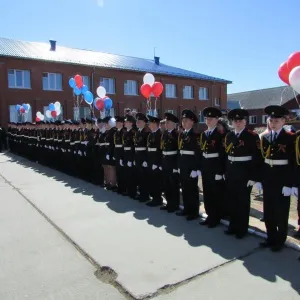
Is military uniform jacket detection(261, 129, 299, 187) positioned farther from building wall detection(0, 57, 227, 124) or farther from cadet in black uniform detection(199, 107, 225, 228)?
building wall detection(0, 57, 227, 124)

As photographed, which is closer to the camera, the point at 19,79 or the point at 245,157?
the point at 245,157

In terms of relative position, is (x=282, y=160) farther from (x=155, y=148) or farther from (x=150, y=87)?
(x=150, y=87)

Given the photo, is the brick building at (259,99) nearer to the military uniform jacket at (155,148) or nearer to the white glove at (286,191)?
the military uniform jacket at (155,148)

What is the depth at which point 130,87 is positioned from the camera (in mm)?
27891

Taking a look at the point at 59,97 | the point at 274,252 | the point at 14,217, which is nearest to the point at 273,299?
the point at 274,252

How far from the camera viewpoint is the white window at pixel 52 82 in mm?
23562

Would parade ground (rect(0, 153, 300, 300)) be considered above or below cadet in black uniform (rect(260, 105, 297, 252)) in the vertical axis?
below

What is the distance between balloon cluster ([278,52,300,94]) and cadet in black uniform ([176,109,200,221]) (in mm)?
1426

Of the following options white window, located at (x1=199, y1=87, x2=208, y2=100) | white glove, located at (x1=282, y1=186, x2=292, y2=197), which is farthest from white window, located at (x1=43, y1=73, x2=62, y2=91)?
white glove, located at (x1=282, y1=186, x2=292, y2=197)

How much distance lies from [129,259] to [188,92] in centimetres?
2941

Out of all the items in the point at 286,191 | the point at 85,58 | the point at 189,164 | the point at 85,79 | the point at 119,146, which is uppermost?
the point at 85,58

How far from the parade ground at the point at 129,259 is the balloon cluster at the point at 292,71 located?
196 cm

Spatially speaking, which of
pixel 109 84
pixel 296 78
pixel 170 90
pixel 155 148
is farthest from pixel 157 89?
pixel 170 90

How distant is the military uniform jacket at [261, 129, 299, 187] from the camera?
3.61 m
